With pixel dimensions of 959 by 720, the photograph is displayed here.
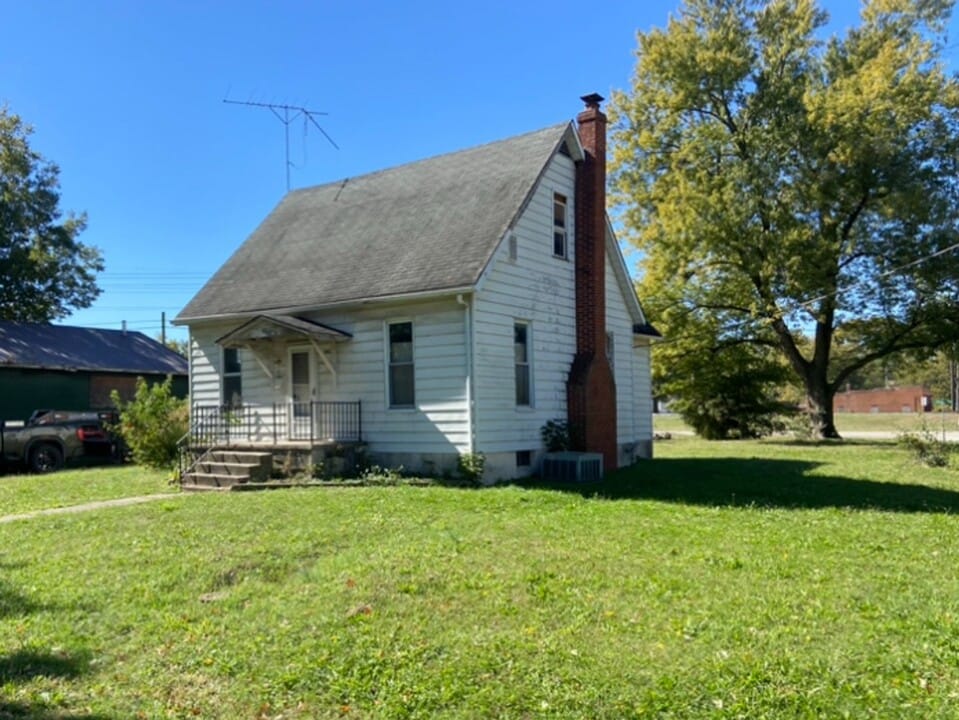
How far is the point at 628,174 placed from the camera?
31125mm

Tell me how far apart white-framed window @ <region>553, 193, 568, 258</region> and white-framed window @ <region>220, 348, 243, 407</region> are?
741 centimetres

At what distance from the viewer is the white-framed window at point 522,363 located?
14.6 meters

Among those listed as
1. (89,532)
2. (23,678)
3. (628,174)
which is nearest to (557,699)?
(23,678)

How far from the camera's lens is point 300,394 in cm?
1549

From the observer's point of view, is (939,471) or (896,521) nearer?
(896,521)

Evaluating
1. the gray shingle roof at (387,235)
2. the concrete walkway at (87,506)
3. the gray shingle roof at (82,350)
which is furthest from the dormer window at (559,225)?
the gray shingle roof at (82,350)

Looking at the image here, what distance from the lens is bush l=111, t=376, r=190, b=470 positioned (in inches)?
650

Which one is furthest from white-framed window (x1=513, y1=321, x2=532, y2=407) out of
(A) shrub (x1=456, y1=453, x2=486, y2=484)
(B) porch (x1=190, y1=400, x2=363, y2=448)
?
(B) porch (x1=190, y1=400, x2=363, y2=448)

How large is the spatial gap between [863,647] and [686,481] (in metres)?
9.26

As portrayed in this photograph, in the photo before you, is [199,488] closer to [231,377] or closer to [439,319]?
[231,377]

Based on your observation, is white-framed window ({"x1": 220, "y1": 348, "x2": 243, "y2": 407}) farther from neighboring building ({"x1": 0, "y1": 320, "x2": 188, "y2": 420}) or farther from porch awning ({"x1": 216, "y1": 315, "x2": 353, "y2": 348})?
neighboring building ({"x1": 0, "y1": 320, "x2": 188, "y2": 420})

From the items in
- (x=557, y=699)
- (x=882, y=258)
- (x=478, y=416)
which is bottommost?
(x=557, y=699)

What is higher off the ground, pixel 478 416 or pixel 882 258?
pixel 882 258

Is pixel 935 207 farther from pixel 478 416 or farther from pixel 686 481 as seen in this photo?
pixel 478 416
